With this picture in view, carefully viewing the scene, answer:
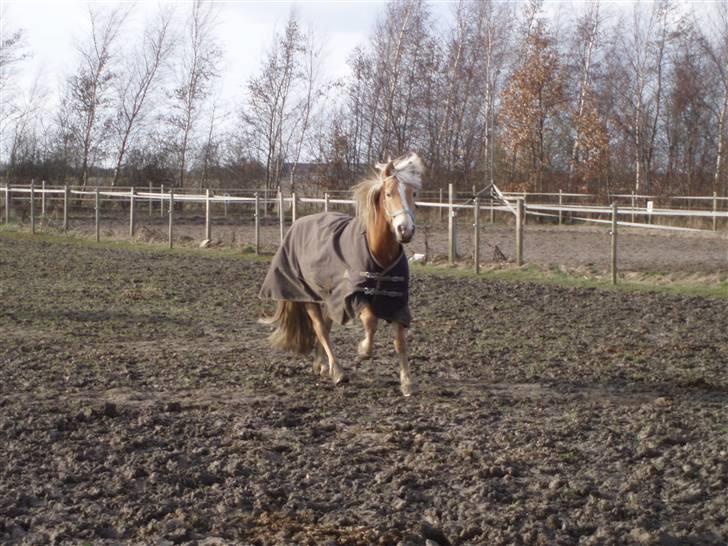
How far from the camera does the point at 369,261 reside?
6453 millimetres

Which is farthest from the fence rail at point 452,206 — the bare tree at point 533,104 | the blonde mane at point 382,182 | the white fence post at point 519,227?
the blonde mane at point 382,182

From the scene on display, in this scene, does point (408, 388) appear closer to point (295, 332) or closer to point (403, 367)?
point (403, 367)

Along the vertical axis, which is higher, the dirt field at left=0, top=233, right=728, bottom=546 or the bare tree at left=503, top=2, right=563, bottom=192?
the bare tree at left=503, top=2, right=563, bottom=192

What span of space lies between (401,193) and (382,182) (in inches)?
11.9

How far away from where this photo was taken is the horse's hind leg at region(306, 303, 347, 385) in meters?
6.86

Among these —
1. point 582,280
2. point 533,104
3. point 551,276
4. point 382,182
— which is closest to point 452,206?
point 551,276

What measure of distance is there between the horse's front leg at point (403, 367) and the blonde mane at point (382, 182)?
803 mm

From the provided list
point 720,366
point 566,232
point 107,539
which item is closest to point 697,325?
point 720,366

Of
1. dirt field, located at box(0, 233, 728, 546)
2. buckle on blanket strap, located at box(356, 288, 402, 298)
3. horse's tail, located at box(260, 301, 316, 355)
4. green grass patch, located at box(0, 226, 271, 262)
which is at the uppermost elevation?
buckle on blanket strap, located at box(356, 288, 402, 298)

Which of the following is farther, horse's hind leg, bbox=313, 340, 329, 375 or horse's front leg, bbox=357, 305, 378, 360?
horse's hind leg, bbox=313, 340, 329, 375

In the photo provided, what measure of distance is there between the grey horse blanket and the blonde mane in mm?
102

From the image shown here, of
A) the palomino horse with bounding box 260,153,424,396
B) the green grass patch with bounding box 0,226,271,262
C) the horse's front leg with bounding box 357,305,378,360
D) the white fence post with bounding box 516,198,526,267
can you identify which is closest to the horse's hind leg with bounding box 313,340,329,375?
the palomino horse with bounding box 260,153,424,396

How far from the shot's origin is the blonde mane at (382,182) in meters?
6.42

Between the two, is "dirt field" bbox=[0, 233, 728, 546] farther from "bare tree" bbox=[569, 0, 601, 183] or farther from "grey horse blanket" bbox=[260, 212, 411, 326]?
"bare tree" bbox=[569, 0, 601, 183]
